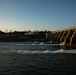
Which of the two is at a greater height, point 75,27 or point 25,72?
point 25,72

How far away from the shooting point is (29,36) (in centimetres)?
14775

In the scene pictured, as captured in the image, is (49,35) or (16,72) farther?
(49,35)

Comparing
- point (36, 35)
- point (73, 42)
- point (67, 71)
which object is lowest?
point (36, 35)

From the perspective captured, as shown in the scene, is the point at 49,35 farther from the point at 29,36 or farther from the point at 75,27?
the point at 75,27

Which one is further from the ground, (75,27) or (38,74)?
(38,74)

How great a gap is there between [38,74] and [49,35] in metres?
109

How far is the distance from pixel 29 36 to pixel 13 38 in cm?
1386

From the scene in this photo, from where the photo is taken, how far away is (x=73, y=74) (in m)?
16.4

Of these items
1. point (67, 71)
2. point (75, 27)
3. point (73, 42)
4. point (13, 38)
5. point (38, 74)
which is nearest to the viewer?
point (38, 74)

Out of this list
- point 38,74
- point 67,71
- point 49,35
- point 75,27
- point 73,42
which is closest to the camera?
point 38,74

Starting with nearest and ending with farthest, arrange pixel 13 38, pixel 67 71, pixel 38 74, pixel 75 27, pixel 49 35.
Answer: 1. pixel 38 74
2. pixel 67 71
3. pixel 75 27
4. pixel 49 35
5. pixel 13 38

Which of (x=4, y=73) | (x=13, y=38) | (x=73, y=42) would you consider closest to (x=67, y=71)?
(x=4, y=73)

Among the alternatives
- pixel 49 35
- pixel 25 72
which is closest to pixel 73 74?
pixel 25 72

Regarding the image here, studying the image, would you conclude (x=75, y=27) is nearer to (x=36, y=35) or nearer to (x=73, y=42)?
(x=73, y=42)
